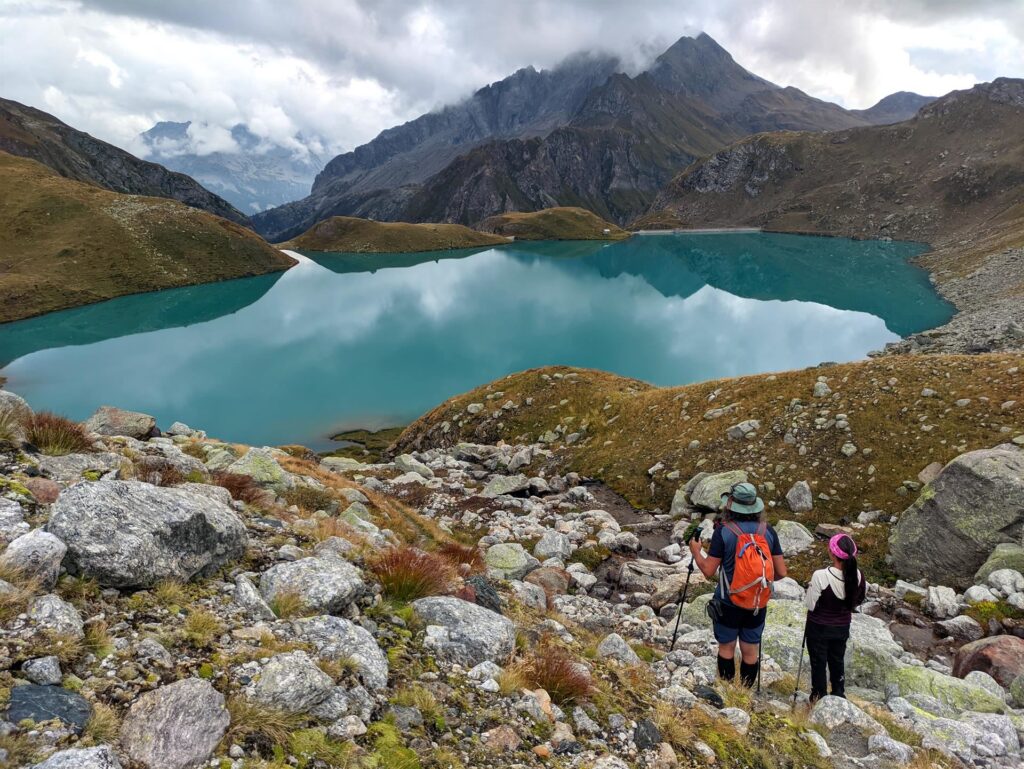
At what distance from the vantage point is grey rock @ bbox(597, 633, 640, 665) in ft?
28.7

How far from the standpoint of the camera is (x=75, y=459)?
364 inches

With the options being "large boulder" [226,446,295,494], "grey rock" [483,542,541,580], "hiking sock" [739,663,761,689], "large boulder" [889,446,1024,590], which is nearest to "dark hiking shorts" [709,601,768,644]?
"hiking sock" [739,663,761,689]

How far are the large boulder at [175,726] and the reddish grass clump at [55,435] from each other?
7191 millimetres

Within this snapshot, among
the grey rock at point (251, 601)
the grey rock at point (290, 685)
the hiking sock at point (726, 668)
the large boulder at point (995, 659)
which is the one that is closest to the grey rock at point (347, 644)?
the grey rock at point (251, 601)

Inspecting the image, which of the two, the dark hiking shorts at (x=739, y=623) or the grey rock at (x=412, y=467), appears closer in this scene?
the dark hiking shorts at (x=739, y=623)

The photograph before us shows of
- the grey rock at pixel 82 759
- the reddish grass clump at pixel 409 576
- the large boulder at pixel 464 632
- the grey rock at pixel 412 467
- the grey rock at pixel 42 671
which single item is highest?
the grey rock at pixel 42 671

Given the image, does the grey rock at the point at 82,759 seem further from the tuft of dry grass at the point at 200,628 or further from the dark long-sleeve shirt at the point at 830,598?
the dark long-sleeve shirt at the point at 830,598

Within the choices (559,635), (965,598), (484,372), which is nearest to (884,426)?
(965,598)

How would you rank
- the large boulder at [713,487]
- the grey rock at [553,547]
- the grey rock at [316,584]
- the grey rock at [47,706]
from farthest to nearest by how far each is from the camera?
the large boulder at [713,487], the grey rock at [553,547], the grey rock at [316,584], the grey rock at [47,706]

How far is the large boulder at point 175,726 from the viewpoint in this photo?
12.5ft

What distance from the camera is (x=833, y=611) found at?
874 cm

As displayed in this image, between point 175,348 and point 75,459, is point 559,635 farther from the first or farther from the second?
point 175,348

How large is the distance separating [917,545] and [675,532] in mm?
7041

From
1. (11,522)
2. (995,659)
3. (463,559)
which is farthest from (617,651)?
(11,522)
